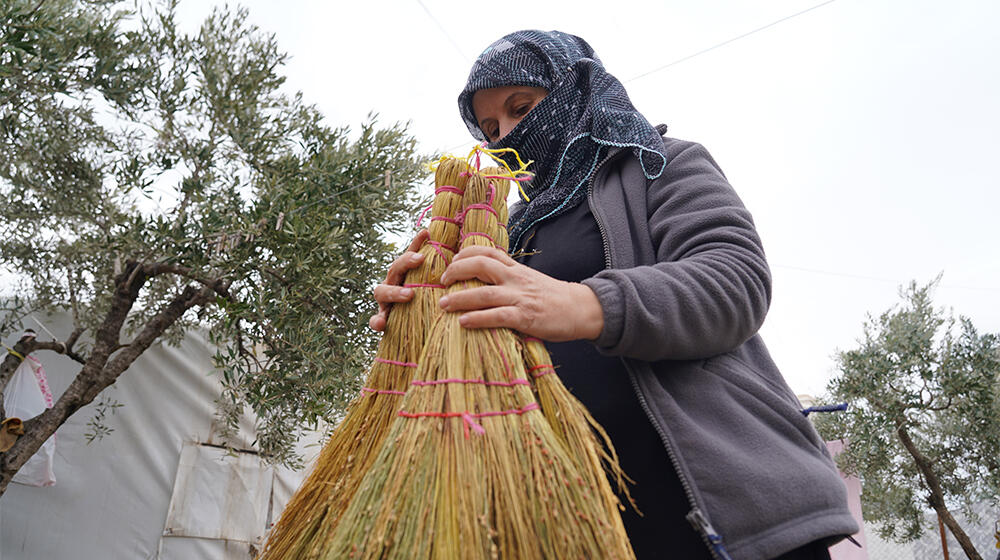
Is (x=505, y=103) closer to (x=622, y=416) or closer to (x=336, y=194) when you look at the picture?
(x=622, y=416)

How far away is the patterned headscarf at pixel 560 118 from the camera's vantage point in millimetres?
1177

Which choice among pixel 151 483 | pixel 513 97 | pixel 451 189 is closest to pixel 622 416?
pixel 451 189

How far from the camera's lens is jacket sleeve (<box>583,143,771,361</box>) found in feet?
2.66

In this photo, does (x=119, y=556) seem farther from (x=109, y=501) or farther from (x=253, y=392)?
(x=253, y=392)

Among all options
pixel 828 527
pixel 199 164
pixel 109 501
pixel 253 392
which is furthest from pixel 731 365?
pixel 109 501

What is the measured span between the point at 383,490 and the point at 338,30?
4.14 metres

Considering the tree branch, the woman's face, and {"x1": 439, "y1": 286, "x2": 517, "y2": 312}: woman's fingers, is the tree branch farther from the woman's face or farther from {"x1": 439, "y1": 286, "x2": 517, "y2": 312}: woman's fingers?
{"x1": 439, "y1": 286, "x2": 517, "y2": 312}: woman's fingers

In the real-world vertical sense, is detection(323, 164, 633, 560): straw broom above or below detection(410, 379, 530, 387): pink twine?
below

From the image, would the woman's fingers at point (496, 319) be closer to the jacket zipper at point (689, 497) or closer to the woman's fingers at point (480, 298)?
the woman's fingers at point (480, 298)

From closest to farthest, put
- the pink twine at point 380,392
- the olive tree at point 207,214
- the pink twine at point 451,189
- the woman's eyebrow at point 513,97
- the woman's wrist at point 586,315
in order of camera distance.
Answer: the woman's wrist at point 586,315 < the pink twine at point 380,392 < the pink twine at point 451,189 < the woman's eyebrow at point 513,97 < the olive tree at point 207,214

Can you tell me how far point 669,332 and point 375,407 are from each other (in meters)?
0.54

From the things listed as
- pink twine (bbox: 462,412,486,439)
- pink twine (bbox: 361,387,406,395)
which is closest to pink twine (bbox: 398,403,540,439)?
pink twine (bbox: 462,412,486,439)

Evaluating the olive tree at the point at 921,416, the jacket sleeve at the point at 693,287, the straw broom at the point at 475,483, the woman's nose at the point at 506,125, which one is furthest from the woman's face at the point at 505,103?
Answer: the olive tree at the point at 921,416

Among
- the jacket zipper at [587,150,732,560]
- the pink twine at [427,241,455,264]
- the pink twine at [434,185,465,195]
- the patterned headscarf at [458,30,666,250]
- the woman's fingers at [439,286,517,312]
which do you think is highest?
the patterned headscarf at [458,30,666,250]
